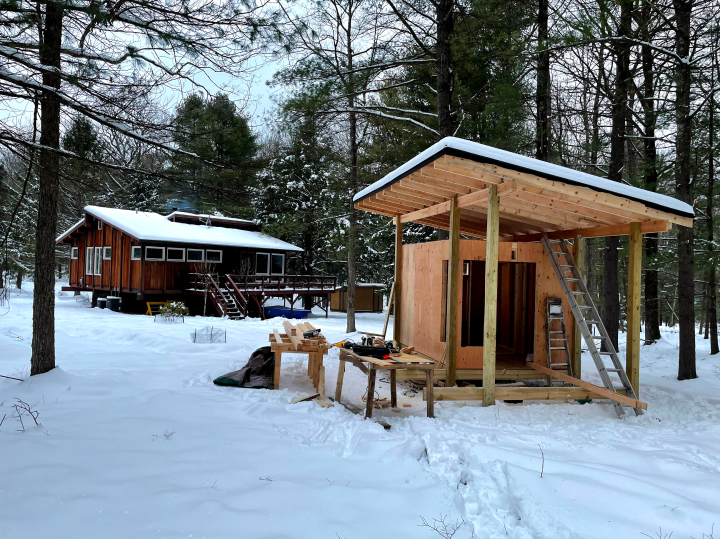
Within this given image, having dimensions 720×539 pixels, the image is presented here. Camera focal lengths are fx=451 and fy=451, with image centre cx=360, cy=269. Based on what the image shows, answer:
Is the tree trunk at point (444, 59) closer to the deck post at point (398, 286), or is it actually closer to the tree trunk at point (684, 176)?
the deck post at point (398, 286)

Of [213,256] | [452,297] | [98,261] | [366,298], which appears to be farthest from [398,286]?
[98,261]

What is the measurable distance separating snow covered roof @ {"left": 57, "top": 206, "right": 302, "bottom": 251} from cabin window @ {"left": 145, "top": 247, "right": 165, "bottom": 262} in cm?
84

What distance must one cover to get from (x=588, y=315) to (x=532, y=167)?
312cm

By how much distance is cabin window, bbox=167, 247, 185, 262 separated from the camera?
19078 millimetres

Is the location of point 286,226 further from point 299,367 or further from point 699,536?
point 699,536

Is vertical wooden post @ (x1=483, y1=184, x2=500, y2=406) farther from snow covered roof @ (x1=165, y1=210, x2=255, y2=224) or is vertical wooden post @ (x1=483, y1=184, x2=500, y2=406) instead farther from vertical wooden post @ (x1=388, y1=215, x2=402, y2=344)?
snow covered roof @ (x1=165, y1=210, x2=255, y2=224)

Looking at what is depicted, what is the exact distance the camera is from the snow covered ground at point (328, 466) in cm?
294

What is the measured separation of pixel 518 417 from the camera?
18.0 feet

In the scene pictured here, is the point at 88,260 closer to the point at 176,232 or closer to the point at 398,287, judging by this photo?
the point at 176,232

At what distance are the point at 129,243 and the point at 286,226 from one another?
765 centimetres

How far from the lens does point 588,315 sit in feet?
23.5

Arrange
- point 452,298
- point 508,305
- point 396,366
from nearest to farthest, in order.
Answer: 1. point 396,366
2. point 452,298
3. point 508,305

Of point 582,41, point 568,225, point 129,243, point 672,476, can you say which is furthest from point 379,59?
point 129,243

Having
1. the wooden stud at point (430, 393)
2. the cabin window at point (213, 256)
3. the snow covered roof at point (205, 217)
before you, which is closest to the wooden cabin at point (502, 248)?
the wooden stud at point (430, 393)
